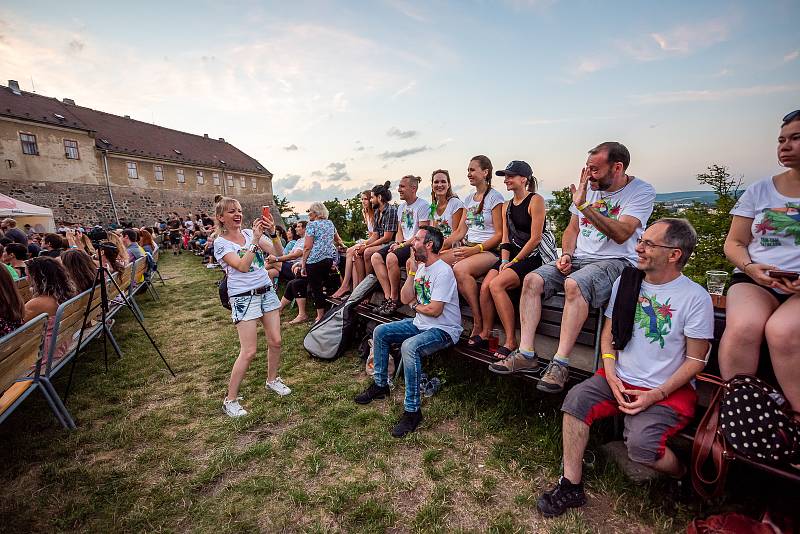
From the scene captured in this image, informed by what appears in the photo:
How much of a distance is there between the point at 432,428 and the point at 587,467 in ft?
4.17

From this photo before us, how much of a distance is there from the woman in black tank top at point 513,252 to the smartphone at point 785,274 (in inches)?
70.6

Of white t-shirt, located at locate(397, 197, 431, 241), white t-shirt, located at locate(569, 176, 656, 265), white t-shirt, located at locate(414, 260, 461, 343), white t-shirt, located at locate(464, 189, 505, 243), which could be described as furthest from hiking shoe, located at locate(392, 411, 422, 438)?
white t-shirt, located at locate(397, 197, 431, 241)

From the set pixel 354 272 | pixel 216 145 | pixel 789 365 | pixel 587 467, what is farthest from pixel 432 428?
pixel 216 145

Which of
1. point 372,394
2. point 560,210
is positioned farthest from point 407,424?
point 560,210

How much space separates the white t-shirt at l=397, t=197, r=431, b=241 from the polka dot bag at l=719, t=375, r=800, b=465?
400cm

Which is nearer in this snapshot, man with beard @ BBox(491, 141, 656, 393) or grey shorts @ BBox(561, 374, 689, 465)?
grey shorts @ BBox(561, 374, 689, 465)

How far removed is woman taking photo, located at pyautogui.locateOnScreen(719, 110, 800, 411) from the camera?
6.39 ft

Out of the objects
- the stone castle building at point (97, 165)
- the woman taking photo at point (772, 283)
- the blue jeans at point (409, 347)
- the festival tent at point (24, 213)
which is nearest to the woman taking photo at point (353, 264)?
the blue jeans at point (409, 347)

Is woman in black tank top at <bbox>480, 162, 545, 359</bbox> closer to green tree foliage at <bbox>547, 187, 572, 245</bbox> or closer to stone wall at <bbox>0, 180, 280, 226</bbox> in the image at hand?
green tree foliage at <bbox>547, 187, 572, 245</bbox>

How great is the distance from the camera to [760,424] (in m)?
1.84

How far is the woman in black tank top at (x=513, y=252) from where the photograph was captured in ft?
11.6

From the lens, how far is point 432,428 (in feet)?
10.8

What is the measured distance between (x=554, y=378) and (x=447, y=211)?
278 centimetres

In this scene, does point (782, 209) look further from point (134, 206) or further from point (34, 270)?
point (134, 206)
